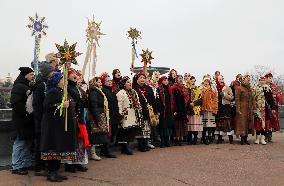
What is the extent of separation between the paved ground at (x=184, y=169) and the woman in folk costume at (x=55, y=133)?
0.35m

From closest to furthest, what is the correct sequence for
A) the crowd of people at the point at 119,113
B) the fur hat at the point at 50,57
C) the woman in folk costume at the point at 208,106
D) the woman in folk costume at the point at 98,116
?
the crowd of people at the point at 119,113 → the fur hat at the point at 50,57 → the woman in folk costume at the point at 98,116 → the woman in folk costume at the point at 208,106

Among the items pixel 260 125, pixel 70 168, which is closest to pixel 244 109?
pixel 260 125

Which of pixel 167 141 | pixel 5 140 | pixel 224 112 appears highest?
pixel 224 112

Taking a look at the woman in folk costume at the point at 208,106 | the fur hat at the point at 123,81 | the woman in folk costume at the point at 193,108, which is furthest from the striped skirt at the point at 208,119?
the fur hat at the point at 123,81

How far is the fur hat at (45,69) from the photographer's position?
591cm

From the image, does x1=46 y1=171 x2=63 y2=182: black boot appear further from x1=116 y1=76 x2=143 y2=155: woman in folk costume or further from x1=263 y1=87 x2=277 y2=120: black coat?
x1=263 y1=87 x2=277 y2=120: black coat

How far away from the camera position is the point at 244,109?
987cm

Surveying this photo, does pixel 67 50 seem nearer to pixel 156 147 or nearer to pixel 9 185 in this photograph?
pixel 9 185

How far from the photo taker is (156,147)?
367 inches

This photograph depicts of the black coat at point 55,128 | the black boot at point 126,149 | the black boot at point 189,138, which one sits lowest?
the black boot at point 126,149

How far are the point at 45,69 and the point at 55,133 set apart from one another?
119cm

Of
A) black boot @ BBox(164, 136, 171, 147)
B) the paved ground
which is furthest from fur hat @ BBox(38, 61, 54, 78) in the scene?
black boot @ BBox(164, 136, 171, 147)

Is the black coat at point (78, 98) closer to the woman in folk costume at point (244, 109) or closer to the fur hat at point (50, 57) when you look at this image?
the fur hat at point (50, 57)

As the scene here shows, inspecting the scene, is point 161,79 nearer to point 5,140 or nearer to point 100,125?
Result: point 100,125
